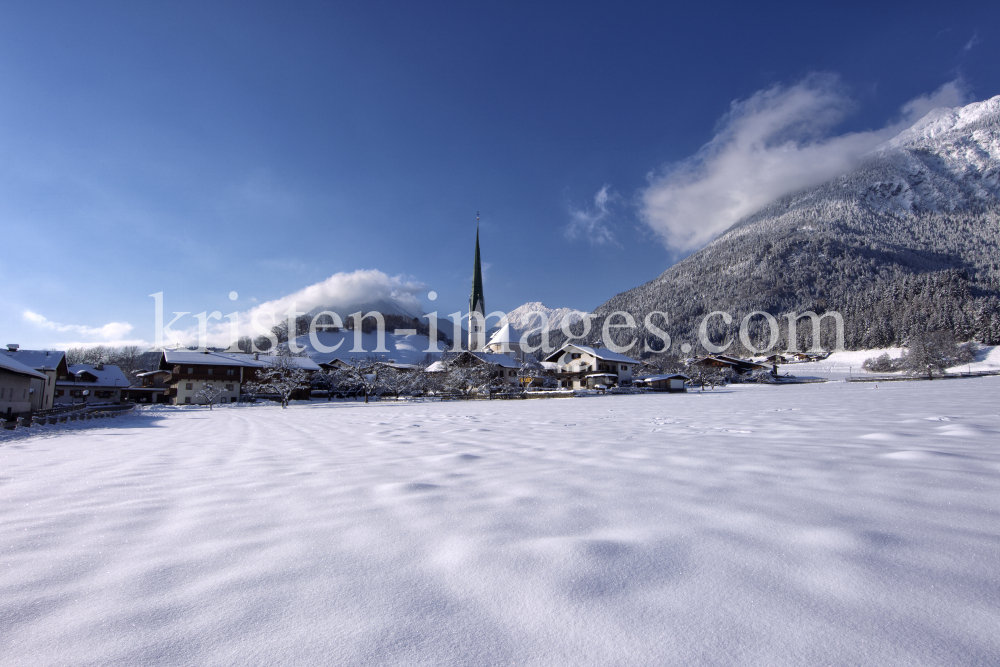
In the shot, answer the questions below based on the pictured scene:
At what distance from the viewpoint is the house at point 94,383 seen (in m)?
54.0

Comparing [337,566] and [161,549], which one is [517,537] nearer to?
[337,566]

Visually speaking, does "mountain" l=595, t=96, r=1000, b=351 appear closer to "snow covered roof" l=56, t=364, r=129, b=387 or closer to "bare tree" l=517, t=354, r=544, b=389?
"bare tree" l=517, t=354, r=544, b=389

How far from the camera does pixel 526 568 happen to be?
6.08 ft

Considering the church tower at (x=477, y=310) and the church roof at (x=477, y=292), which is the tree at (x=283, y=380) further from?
the church roof at (x=477, y=292)

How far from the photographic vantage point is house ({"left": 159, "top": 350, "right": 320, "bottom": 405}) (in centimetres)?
4762

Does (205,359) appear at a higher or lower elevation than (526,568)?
higher

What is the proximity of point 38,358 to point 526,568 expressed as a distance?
49.8 metres

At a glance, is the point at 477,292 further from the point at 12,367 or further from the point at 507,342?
the point at 12,367

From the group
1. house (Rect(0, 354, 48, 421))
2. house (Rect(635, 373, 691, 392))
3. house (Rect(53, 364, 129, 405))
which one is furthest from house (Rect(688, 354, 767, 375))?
house (Rect(53, 364, 129, 405))

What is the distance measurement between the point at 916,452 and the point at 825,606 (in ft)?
12.6

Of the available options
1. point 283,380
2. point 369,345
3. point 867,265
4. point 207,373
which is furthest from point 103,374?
point 867,265

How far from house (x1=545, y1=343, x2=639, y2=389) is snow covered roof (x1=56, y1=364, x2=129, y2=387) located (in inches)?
2374

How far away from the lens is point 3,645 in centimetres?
142

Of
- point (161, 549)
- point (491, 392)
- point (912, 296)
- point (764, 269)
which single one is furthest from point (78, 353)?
point (764, 269)
